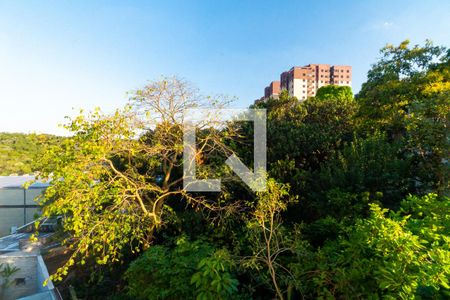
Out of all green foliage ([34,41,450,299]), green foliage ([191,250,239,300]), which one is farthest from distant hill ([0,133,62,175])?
green foliage ([191,250,239,300])

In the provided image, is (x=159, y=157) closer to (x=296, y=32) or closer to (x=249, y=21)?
(x=249, y=21)

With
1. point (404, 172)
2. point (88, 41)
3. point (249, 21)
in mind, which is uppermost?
point (249, 21)

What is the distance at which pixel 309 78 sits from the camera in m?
59.3

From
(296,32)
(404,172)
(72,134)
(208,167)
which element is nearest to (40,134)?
(72,134)

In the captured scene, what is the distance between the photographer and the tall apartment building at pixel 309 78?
54.1 meters

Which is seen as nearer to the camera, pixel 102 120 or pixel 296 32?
pixel 102 120

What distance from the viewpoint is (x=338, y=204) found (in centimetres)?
478

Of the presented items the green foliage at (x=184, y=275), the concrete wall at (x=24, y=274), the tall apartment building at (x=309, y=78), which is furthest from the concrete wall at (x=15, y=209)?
the tall apartment building at (x=309, y=78)

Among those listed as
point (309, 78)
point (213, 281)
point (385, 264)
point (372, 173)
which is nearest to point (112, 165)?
point (213, 281)

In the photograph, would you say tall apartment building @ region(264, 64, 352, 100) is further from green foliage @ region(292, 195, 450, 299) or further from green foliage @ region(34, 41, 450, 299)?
green foliage @ region(292, 195, 450, 299)

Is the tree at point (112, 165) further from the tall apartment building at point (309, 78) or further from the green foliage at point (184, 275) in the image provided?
the tall apartment building at point (309, 78)

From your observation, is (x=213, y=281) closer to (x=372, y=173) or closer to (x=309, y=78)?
(x=372, y=173)

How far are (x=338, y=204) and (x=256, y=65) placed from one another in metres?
8.04

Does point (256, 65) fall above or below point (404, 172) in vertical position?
above
